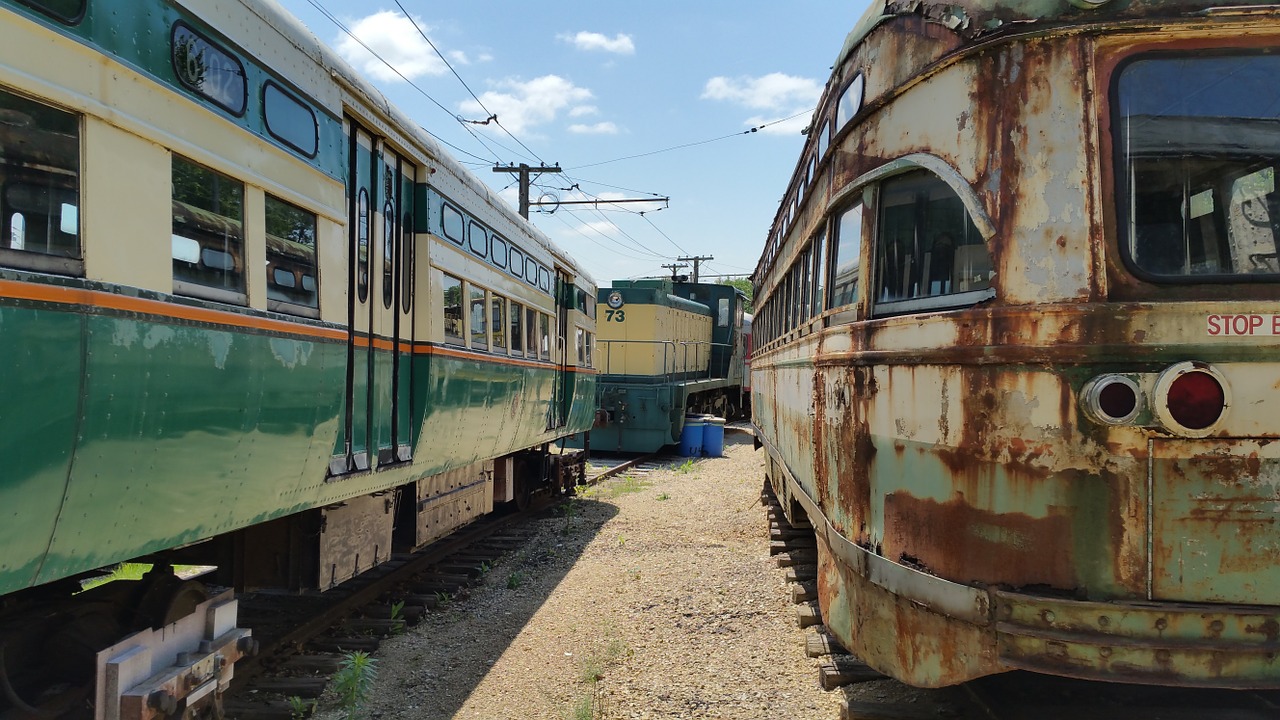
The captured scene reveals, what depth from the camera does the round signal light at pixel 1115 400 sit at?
276cm

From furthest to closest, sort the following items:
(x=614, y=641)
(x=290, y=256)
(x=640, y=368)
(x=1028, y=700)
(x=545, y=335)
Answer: (x=640, y=368)
(x=545, y=335)
(x=614, y=641)
(x=1028, y=700)
(x=290, y=256)

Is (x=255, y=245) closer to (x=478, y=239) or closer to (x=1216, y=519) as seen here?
(x=478, y=239)

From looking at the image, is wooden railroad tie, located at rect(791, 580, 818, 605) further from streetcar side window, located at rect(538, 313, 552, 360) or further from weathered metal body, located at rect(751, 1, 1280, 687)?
streetcar side window, located at rect(538, 313, 552, 360)

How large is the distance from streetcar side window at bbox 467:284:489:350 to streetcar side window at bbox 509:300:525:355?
0.94 m

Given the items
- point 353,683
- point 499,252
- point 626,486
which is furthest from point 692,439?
point 353,683

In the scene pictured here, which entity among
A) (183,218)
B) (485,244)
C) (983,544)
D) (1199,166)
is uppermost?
(485,244)

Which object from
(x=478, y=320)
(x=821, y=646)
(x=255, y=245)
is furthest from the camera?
(x=478, y=320)

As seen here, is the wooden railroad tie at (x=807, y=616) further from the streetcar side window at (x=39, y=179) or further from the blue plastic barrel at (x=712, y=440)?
the blue plastic barrel at (x=712, y=440)

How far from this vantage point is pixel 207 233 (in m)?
3.28

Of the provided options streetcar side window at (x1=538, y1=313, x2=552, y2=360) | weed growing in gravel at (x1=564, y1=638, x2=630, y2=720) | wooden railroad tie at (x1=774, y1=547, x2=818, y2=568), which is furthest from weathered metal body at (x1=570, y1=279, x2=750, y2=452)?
weed growing in gravel at (x1=564, y1=638, x2=630, y2=720)

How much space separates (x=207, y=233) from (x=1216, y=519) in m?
3.92

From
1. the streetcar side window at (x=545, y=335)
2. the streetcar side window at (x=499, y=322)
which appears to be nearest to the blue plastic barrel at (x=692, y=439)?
the streetcar side window at (x=545, y=335)

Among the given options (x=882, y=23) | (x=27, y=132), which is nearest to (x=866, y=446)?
(x=882, y=23)

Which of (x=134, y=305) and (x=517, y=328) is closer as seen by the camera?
(x=134, y=305)
